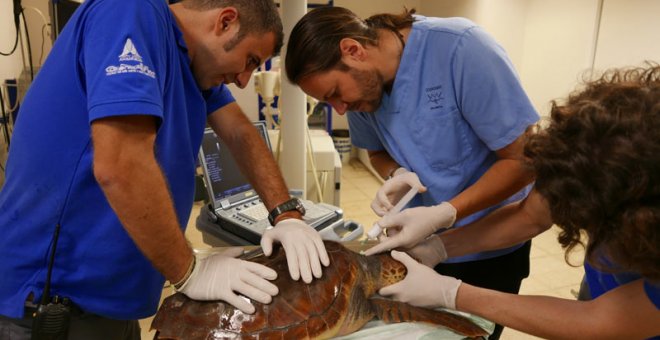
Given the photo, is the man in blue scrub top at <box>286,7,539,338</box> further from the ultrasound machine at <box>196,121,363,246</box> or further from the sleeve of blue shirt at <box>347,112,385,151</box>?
the ultrasound machine at <box>196,121,363,246</box>

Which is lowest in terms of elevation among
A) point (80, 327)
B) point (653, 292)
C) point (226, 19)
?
point (80, 327)

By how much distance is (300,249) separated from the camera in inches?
41.1

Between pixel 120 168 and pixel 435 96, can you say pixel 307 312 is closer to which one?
pixel 120 168

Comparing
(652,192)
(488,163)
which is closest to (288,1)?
(488,163)

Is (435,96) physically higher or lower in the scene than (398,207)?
higher

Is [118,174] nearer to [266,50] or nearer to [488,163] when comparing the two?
[266,50]

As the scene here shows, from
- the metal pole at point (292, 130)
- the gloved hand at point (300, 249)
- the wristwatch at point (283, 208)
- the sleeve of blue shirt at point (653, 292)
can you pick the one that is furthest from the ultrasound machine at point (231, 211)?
the sleeve of blue shirt at point (653, 292)

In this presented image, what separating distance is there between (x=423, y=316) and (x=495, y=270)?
0.50m

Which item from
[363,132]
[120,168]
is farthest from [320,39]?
[120,168]

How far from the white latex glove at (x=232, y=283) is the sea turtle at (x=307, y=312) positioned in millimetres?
18

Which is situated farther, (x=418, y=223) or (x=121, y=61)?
(x=418, y=223)

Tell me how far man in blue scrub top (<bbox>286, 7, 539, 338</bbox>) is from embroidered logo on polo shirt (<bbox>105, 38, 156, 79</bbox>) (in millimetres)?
515

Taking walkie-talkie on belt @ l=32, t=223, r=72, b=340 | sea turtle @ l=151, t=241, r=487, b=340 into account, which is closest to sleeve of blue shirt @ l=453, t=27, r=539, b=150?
sea turtle @ l=151, t=241, r=487, b=340

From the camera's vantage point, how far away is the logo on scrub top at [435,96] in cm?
127
